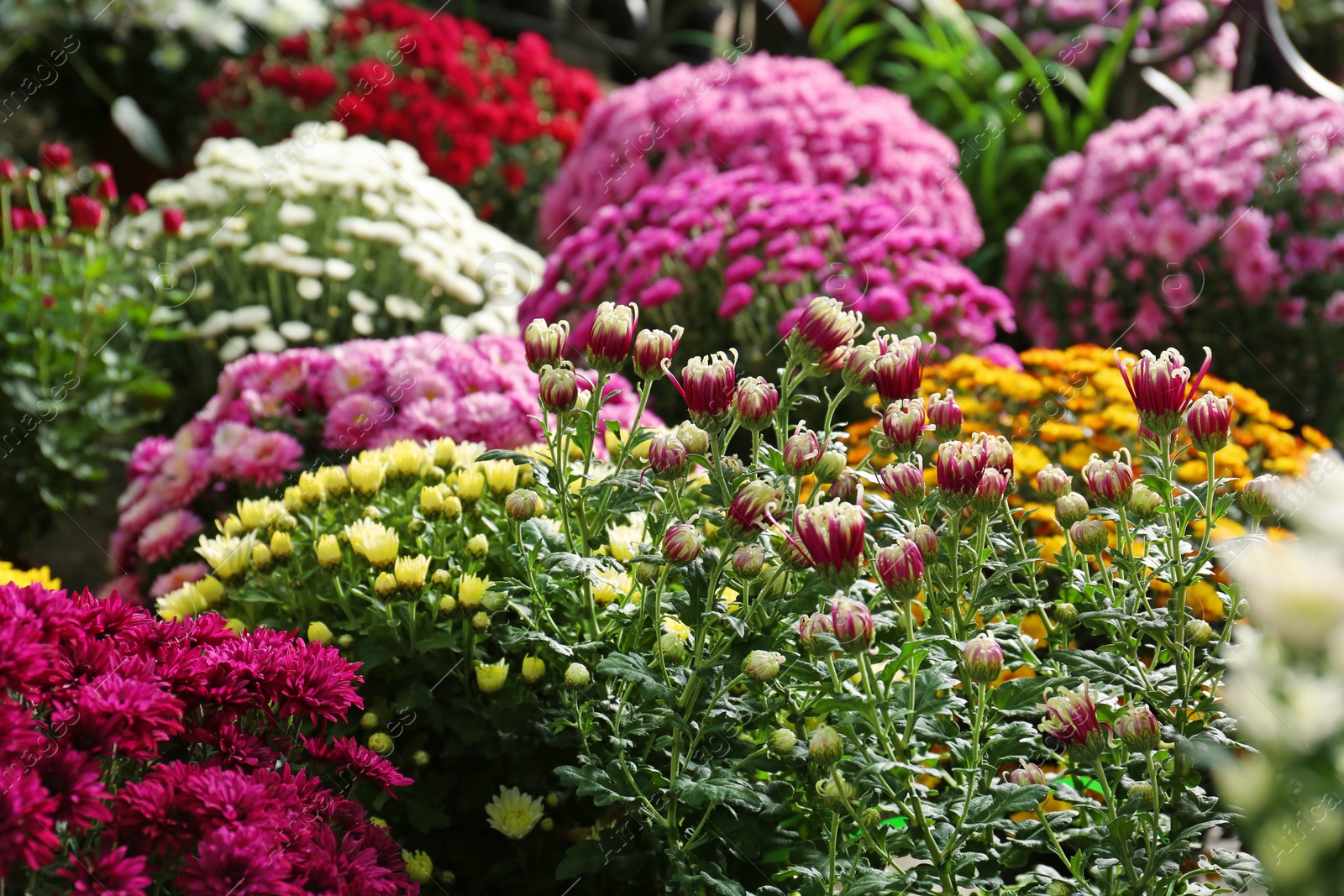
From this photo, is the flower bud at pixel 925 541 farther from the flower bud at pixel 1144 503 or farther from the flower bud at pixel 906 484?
the flower bud at pixel 1144 503

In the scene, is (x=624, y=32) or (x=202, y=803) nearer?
(x=202, y=803)

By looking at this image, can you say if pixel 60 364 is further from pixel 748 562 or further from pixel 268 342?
pixel 748 562

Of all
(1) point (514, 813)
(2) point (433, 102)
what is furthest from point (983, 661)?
(2) point (433, 102)

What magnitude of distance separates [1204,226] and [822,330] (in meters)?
3.17

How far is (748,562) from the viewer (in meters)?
1.35

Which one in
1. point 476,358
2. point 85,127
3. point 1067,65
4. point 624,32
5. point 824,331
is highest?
point 85,127

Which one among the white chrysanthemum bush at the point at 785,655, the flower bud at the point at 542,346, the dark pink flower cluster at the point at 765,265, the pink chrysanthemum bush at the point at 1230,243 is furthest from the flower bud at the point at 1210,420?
the pink chrysanthemum bush at the point at 1230,243

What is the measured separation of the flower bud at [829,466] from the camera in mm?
1446

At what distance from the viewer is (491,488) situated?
6.20ft

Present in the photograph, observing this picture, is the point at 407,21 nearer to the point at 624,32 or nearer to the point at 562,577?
the point at 624,32

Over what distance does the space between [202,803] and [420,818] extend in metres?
0.64

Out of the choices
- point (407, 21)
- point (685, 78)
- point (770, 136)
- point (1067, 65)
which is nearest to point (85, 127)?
point (407, 21)

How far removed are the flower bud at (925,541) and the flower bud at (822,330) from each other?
0.28m

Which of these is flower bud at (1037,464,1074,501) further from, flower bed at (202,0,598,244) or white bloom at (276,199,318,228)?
flower bed at (202,0,598,244)
